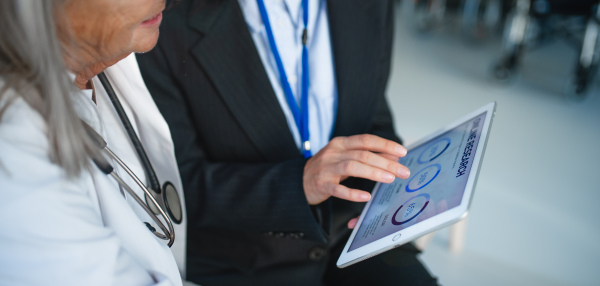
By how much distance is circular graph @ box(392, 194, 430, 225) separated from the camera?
2.37 feet

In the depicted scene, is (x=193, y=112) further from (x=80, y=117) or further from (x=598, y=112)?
(x=598, y=112)

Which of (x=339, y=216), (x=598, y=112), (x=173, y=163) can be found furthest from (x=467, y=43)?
(x=173, y=163)

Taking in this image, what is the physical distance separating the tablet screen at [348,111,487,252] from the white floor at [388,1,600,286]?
0.86 meters

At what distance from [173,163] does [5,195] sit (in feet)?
1.47

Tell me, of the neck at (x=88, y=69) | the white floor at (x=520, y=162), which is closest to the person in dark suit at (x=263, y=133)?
the neck at (x=88, y=69)

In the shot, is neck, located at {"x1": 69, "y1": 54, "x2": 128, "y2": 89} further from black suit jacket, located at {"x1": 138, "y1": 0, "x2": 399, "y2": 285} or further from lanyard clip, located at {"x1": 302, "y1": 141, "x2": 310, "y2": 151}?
lanyard clip, located at {"x1": 302, "y1": 141, "x2": 310, "y2": 151}

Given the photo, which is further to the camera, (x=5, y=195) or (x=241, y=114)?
(x=241, y=114)

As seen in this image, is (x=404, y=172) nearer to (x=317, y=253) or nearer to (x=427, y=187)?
(x=427, y=187)

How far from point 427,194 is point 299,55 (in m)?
0.53

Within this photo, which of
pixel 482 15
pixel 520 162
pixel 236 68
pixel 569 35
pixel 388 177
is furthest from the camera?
pixel 482 15

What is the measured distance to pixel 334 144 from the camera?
0.92m

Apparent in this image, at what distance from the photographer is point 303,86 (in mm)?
1102

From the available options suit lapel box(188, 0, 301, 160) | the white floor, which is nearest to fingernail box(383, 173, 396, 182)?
suit lapel box(188, 0, 301, 160)

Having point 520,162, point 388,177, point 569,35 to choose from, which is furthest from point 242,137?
point 569,35
